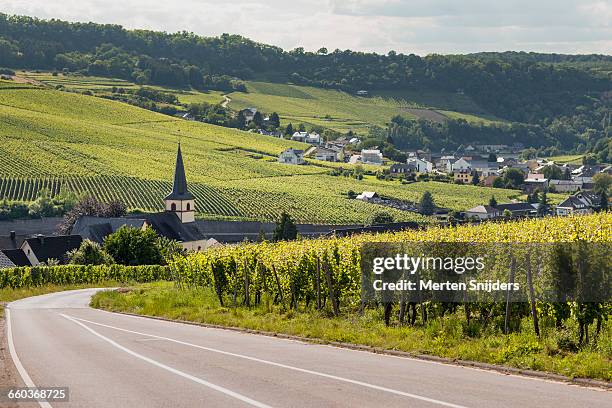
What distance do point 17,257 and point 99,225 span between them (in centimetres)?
1317

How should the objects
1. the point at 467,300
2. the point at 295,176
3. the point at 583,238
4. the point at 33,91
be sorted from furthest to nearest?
the point at 33,91 < the point at 295,176 < the point at 467,300 < the point at 583,238

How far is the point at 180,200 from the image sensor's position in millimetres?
107938

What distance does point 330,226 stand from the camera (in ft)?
374

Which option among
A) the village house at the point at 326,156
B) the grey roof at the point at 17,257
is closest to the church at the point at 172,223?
the grey roof at the point at 17,257

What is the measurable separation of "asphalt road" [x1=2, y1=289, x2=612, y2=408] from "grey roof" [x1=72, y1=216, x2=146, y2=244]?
2988 inches

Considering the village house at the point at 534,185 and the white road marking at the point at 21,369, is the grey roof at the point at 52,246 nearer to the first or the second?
the white road marking at the point at 21,369

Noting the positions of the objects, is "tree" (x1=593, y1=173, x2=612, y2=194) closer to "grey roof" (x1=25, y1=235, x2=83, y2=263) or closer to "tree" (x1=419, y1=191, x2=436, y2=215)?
"tree" (x1=419, y1=191, x2=436, y2=215)

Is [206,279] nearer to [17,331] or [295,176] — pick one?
[17,331]

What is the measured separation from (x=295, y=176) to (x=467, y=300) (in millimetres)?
131190

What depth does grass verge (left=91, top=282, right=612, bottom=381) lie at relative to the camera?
15461 millimetres

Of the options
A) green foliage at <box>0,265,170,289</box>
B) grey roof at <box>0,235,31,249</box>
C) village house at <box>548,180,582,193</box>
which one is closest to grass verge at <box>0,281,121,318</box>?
green foliage at <box>0,265,170,289</box>

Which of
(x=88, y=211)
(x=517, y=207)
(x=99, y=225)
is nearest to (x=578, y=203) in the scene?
(x=517, y=207)

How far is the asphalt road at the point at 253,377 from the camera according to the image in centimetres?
1303

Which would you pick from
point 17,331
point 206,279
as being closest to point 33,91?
point 206,279
